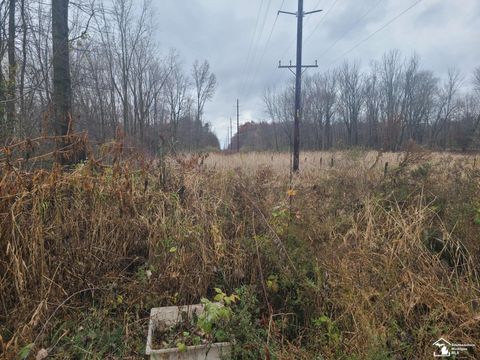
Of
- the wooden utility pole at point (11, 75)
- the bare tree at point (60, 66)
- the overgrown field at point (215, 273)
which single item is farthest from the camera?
the wooden utility pole at point (11, 75)

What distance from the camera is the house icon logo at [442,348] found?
163 centimetres

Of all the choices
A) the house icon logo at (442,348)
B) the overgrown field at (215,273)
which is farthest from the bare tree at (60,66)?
the house icon logo at (442,348)

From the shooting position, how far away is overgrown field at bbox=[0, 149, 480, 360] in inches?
73.4

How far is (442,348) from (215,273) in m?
1.85

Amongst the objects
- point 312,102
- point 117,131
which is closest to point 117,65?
point 117,131

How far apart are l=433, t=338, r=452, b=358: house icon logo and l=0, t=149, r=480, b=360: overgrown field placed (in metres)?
0.05

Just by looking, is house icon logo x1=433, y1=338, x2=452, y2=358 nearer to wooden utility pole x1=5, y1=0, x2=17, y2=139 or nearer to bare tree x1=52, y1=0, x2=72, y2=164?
wooden utility pole x1=5, y1=0, x2=17, y2=139

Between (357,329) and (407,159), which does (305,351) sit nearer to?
(357,329)

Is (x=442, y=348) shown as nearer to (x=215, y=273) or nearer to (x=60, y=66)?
(x=215, y=273)

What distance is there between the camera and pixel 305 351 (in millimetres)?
1807

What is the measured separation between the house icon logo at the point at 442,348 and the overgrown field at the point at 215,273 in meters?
0.05

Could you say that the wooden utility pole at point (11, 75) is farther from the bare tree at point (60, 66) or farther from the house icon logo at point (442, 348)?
the house icon logo at point (442, 348)

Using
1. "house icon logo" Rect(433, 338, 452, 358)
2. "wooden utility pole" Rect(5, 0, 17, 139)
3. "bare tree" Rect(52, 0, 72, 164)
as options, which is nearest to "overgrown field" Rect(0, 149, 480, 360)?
"house icon logo" Rect(433, 338, 452, 358)

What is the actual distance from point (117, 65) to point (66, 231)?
1899 cm
